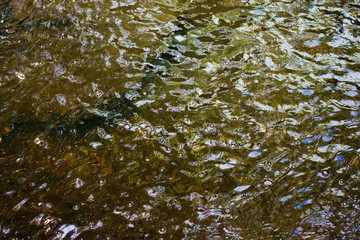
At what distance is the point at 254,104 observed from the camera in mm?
4262

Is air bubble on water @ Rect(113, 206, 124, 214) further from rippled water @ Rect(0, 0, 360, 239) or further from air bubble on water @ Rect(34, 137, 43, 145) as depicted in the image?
air bubble on water @ Rect(34, 137, 43, 145)

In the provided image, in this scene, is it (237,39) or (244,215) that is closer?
(244,215)

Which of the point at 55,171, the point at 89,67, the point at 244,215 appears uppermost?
the point at 89,67

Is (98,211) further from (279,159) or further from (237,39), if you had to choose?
(237,39)

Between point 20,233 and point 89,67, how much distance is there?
2753 millimetres

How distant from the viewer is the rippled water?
3029 mm

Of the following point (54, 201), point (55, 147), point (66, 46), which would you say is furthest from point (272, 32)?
point (54, 201)

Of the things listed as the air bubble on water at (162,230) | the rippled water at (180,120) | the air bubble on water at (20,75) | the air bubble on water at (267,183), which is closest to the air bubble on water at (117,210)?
the rippled water at (180,120)

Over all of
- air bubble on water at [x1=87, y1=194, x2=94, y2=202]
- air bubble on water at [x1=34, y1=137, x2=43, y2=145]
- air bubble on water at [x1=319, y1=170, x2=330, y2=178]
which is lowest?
air bubble on water at [x1=319, y1=170, x2=330, y2=178]

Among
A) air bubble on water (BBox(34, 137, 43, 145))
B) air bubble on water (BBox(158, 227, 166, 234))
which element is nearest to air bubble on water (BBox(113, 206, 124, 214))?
air bubble on water (BBox(158, 227, 166, 234))

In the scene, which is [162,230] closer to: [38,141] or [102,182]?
[102,182]

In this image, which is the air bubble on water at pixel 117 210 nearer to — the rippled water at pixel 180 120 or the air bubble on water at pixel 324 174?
the rippled water at pixel 180 120

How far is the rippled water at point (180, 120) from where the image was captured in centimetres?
303

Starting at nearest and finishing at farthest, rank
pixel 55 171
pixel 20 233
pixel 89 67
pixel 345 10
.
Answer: pixel 20 233
pixel 55 171
pixel 89 67
pixel 345 10
